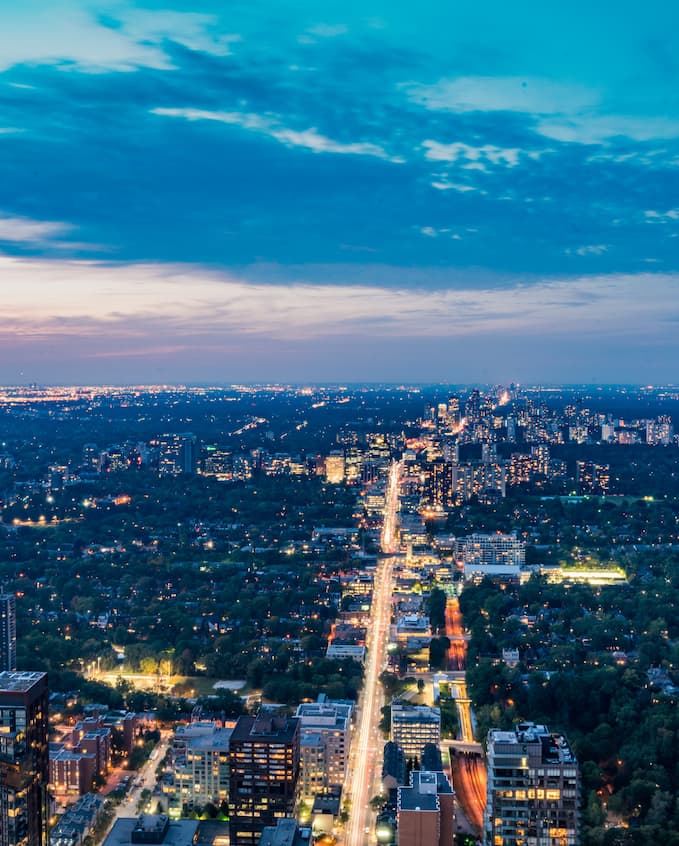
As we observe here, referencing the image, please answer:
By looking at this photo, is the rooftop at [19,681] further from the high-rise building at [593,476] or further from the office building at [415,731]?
the high-rise building at [593,476]

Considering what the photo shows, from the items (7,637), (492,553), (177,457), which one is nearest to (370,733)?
(7,637)

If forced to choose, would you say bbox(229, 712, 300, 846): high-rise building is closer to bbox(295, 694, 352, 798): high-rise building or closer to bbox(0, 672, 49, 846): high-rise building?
bbox(295, 694, 352, 798): high-rise building

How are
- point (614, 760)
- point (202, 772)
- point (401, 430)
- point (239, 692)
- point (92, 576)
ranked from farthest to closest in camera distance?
point (401, 430)
point (92, 576)
point (239, 692)
point (614, 760)
point (202, 772)

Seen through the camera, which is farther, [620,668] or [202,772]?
[620,668]

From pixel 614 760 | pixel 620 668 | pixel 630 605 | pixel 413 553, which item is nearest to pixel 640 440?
pixel 413 553

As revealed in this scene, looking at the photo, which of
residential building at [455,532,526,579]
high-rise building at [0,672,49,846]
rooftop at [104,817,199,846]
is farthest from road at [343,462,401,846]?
high-rise building at [0,672,49,846]

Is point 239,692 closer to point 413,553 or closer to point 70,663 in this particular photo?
point 70,663
